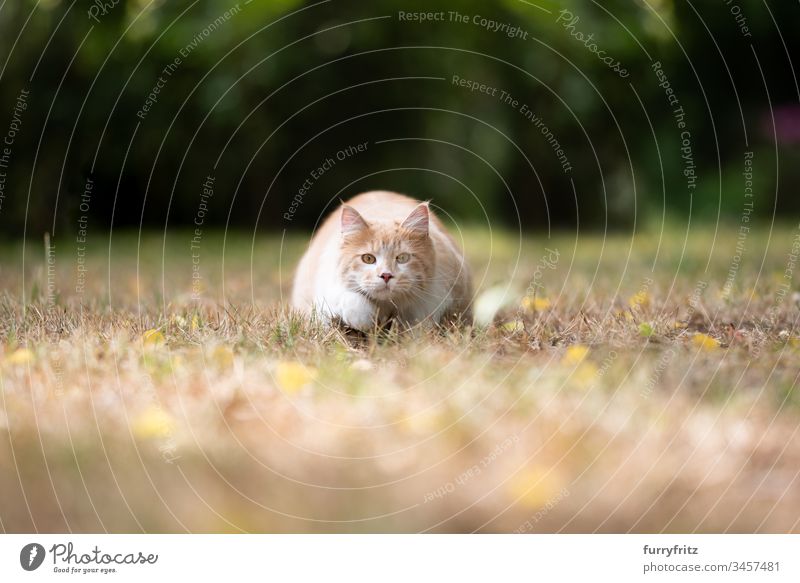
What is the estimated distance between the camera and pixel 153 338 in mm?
3398

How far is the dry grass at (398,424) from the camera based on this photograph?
223cm

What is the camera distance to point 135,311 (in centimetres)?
425

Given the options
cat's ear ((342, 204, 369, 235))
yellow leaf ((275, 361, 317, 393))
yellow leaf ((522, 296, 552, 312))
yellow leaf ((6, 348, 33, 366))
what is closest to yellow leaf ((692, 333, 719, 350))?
yellow leaf ((522, 296, 552, 312))

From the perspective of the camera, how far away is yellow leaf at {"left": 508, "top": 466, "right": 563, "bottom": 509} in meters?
2.26

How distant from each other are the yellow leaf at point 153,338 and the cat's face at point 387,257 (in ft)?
2.63

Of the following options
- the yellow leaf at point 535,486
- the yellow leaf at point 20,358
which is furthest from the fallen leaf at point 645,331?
the yellow leaf at point 20,358

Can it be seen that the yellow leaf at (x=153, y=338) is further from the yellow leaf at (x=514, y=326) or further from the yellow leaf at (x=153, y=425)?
the yellow leaf at (x=514, y=326)

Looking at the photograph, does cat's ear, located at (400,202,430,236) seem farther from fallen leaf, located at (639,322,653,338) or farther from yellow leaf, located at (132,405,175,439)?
yellow leaf, located at (132,405,175,439)

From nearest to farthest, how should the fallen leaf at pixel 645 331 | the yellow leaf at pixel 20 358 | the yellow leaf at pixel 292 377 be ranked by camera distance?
the yellow leaf at pixel 292 377
the yellow leaf at pixel 20 358
the fallen leaf at pixel 645 331

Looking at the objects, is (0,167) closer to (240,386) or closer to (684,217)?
(240,386)

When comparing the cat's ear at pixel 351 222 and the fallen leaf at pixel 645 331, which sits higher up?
the cat's ear at pixel 351 222

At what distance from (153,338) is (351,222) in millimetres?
964

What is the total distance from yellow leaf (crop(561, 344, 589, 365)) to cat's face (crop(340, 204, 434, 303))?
749 mm

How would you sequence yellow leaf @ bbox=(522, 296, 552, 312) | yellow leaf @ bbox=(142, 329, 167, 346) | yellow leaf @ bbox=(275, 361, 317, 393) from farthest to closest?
yellow leaf @ bbox=(522, 296, 552, 312) → yellow leaf @ bbox=(142, 329, 167, 346) → yellow leaf @ bbox=(275, 361, 317, 393)
